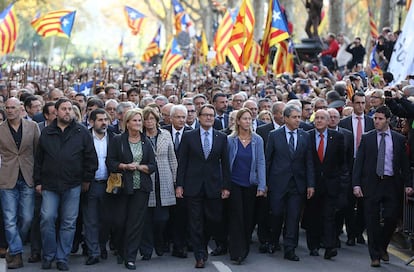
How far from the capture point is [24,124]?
12.9 m

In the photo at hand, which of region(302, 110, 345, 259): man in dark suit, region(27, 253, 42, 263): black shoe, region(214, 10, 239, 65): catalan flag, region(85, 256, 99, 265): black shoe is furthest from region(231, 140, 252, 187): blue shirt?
region(214, 10, 239, 65): catalan flag

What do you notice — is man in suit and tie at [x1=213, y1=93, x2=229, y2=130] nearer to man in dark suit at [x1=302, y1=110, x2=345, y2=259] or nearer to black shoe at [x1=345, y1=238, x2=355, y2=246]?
man in dark suit at [x1=302, y1=110, x2=345, y2=259]

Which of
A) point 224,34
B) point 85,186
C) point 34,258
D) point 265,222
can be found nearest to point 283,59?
point 224,34

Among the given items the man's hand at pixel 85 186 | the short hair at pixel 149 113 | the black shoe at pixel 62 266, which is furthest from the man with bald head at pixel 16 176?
the short hair at pixel 149 113

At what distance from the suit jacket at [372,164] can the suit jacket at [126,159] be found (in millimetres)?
2581

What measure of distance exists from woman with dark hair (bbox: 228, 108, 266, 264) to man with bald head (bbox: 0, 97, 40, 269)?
250cm

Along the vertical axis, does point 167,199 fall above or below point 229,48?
below

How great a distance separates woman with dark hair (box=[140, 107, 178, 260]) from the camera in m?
13.4

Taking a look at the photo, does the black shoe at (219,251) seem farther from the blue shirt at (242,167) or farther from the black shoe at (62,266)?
the black shoe at (62,266)

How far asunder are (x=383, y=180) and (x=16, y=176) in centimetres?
447

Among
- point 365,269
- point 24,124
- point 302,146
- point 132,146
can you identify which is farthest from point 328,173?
point 24,124

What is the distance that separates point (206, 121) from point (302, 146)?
1337 mm

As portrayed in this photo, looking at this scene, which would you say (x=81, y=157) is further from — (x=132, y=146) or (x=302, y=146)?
(x=302, y=146)

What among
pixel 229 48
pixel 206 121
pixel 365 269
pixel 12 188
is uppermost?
pixel 229 48
